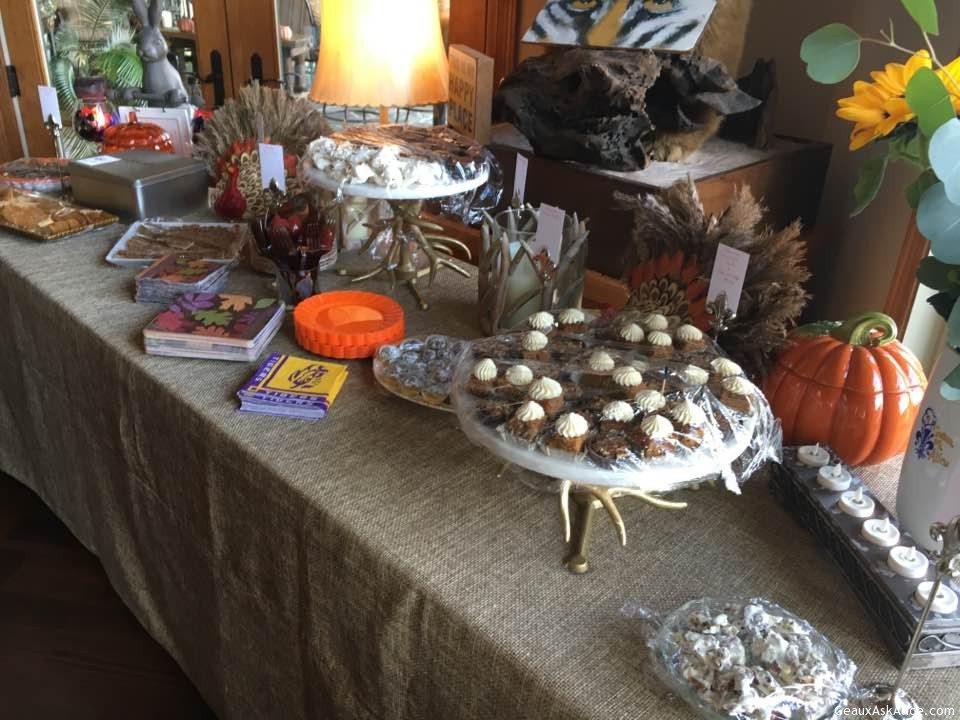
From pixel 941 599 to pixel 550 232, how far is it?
25.9 inches

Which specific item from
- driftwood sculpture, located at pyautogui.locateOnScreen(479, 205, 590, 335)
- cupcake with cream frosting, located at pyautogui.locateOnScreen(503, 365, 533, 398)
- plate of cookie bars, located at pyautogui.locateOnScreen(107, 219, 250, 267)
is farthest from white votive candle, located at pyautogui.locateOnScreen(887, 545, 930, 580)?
plate of cookie bars, located at pyautogui.locateOnScreen(107, 219, 250, 267)

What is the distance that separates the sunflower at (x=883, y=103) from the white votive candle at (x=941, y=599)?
41cm

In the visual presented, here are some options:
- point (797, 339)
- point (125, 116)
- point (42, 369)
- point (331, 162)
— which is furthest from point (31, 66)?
point (797, 339)

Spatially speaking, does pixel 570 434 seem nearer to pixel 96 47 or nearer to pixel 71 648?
pixel 71 648

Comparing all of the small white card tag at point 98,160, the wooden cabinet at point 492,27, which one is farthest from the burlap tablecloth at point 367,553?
the wooden cabinet at point 492,27

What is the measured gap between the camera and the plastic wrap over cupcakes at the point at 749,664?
582 mm

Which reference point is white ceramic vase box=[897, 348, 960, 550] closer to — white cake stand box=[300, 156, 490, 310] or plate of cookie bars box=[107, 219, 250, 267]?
white cake stand box=[300, 156, 490, 310]

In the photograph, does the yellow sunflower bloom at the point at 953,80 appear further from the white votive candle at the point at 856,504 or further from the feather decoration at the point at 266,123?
the feather decoration at the point at 266,123

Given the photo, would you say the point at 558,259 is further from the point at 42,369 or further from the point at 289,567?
the point at 42,369

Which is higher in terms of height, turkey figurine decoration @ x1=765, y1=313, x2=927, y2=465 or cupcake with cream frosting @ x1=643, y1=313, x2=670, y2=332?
cupcake with cream frosting @ x1=643, y1=313, x2=670, y2=332

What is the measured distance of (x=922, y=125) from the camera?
610mm

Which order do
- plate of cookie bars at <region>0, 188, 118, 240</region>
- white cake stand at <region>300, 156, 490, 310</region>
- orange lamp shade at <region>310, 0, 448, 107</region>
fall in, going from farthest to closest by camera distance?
orange lamp shade at <region>310, 0, 448, 107</region>
plate of cookie bars at <region>0, 188, 118, 240</region>
white cake stand at <region>300, 156, 490, 310</region>

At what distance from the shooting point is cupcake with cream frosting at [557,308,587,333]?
3.07 ft

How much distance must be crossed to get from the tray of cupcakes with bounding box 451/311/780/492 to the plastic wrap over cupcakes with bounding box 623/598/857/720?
4.7 inches
